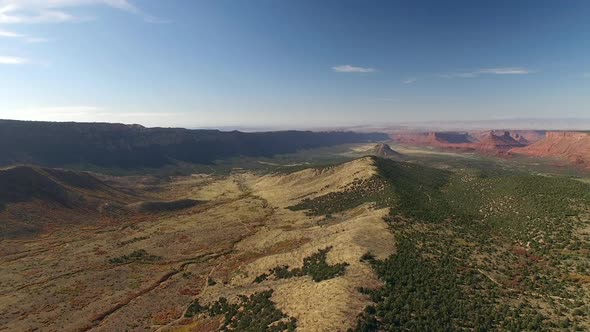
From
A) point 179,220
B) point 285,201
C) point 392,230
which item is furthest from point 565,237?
point 179,220

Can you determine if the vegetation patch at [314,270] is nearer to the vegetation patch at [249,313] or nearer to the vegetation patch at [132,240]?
the vegetation patch at [249,313]

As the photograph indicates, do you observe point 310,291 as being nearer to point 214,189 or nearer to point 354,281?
point 354,281

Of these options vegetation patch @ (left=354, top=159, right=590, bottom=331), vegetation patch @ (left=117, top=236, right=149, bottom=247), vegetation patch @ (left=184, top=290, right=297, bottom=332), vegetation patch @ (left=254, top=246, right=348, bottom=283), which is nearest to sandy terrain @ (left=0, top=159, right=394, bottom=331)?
vegetation patch @ (left=117, top=236, right=149, bottom=247)

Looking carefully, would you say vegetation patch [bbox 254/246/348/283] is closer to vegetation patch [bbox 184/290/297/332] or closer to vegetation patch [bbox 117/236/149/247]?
vegetation patch [bbox 184/290/297/332]

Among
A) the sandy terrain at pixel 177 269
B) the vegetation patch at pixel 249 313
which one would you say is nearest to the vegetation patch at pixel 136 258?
the sandy terrain at pixel 177 269

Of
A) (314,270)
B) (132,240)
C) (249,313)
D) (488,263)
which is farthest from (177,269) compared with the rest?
(488,263)

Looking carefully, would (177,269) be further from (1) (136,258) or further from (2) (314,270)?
(2) (314,270)
